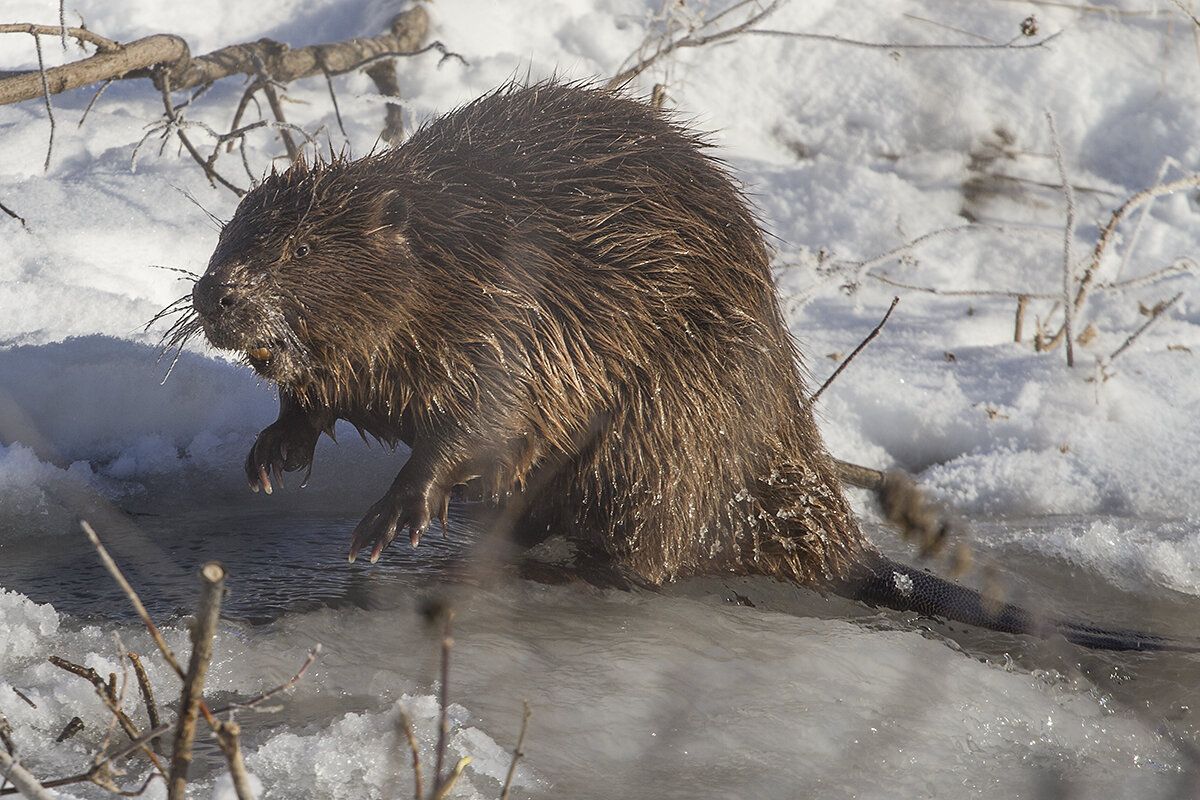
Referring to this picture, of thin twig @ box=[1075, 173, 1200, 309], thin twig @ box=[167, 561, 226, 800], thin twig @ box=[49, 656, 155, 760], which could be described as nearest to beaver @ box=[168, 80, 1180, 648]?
thin twig @ box=[49, 656, 155, 760]

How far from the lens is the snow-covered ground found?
189 centimetres

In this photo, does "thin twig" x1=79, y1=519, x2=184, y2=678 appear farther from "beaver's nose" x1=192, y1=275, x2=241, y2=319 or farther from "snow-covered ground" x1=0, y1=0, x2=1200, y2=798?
"beaver's nose" x1=192, y1=275, x2=241, y2=319

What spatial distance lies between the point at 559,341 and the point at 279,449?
0.66 m

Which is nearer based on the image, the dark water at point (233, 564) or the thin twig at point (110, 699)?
the thin twig at point (110, 699)

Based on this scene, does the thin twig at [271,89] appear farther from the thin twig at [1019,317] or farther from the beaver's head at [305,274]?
the thin twig at [1019,317]

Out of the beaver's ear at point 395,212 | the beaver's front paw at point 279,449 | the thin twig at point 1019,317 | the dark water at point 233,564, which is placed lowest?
the dark water at point 233,564

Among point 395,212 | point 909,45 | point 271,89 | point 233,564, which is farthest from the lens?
point 909,45

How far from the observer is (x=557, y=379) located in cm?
224

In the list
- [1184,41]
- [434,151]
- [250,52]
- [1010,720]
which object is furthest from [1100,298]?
[250,52]

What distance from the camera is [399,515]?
218 cm

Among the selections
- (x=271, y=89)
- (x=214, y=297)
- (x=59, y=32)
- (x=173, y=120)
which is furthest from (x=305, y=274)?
(x=271, y=89)

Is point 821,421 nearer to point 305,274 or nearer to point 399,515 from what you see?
point 399,515

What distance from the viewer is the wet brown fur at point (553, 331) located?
6.99ft

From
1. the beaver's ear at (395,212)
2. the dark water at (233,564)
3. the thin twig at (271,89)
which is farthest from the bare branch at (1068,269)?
the thin twig at (271,89)
